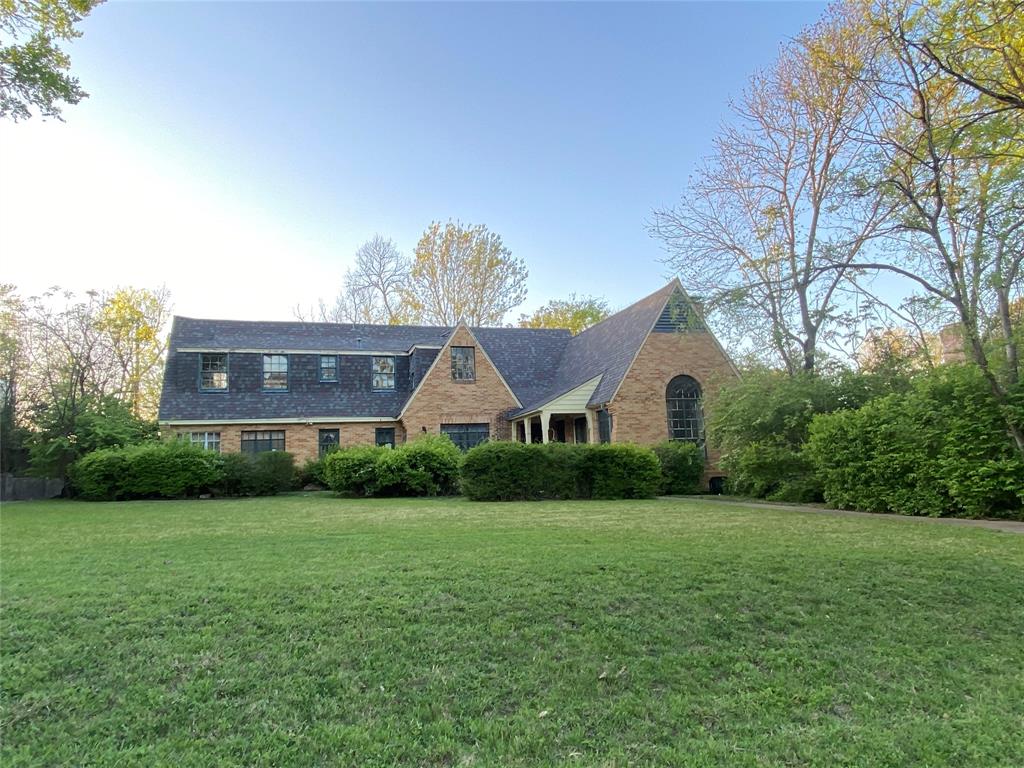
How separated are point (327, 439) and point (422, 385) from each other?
14.0 ft

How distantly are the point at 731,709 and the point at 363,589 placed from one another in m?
3.10

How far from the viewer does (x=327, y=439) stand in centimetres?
2336

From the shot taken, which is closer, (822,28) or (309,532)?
(309,532)

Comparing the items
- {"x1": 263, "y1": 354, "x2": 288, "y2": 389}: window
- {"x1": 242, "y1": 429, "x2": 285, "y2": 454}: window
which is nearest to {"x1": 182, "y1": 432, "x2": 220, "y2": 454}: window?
{"x1": 242, "y1": 429, "x2": 285, "y2": 454}: window

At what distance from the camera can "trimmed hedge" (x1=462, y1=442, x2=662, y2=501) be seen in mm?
15898

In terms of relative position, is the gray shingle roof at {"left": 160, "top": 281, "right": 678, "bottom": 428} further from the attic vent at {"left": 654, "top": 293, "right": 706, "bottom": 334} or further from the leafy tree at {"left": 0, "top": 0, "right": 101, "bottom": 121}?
the leafy tree at {"left": 0, "top": 0, "right": 101, "bottom": 121}

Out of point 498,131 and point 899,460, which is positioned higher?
point 498,131

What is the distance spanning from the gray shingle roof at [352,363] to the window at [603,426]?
0.58 m

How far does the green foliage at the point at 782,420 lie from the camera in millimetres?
15875

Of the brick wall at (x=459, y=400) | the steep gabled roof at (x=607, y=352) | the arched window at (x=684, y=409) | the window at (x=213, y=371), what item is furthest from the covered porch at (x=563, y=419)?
the window at (x=213, y=371)

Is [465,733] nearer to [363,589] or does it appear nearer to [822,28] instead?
[363,589]

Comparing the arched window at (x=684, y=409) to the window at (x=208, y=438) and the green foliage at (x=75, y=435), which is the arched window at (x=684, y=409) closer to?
the window at (x=208, y=438)

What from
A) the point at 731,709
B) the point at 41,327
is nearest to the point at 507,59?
the point at 731,709

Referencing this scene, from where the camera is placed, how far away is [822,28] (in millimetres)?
17172
